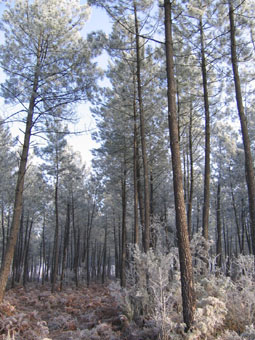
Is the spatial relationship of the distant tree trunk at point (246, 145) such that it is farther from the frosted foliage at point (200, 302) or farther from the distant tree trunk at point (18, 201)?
the distant tree trunk at point (18, 201)

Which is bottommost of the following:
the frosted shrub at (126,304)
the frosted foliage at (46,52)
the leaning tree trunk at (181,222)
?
the frosted shrub at (126,304)

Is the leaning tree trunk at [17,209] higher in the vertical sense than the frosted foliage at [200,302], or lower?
higher

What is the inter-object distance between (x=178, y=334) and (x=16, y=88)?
8198 mm

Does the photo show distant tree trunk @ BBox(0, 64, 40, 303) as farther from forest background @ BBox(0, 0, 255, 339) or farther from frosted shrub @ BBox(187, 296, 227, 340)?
frosted shrub @ BBox(187, 296, 227, 340)

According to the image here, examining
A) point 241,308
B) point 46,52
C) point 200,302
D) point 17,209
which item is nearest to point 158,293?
point 200,302

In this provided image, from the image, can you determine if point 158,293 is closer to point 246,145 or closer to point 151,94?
point 246,145

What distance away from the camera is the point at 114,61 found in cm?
1293

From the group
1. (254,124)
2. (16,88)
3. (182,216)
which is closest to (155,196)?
(254,124)

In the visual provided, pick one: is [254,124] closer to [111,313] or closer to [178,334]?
[111,313]

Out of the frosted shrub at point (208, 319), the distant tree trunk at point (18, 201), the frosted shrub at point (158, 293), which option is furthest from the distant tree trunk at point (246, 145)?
the distant tree trunk at point (18, 201)

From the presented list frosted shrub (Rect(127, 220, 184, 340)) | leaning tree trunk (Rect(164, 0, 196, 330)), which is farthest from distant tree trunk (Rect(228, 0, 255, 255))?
leaning tree trunk (Rect(164, 0, 196, 330))

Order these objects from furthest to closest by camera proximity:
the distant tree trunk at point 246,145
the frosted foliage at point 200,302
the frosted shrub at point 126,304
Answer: the distant tree trunk at point 246,145 < the frosted shrub at point 126,304 < the frosted foliage at point 200,302

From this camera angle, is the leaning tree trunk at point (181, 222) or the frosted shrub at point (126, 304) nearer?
the leaning tree trunk at point (181, 222)

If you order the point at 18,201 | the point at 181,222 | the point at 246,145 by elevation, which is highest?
the point at 246,145
